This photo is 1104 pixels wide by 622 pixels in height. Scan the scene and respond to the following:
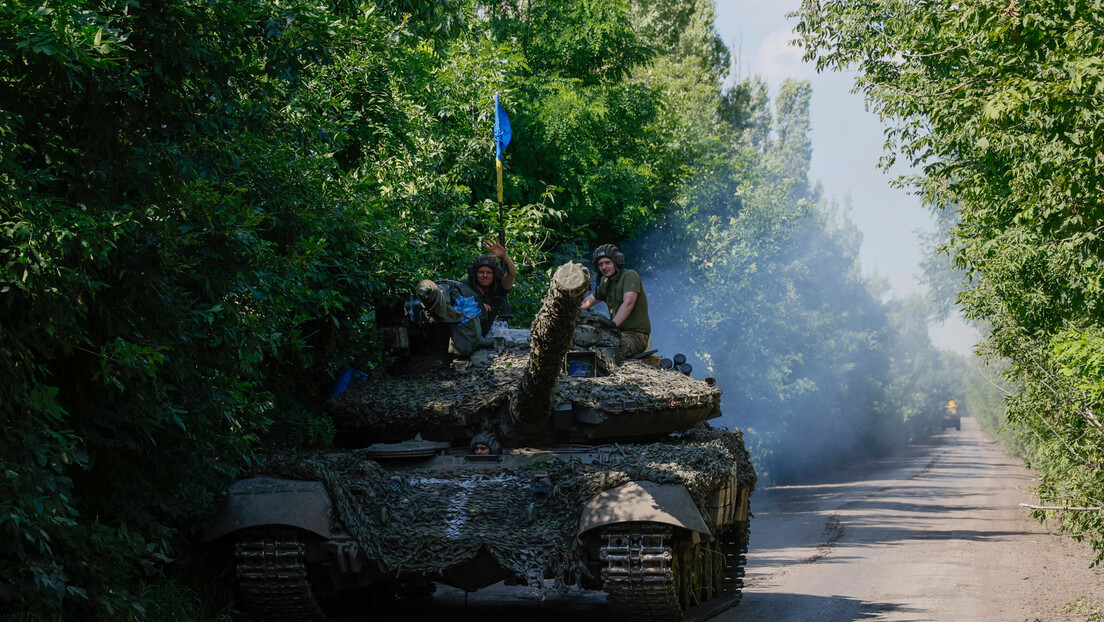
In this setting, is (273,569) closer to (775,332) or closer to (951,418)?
(775,332)

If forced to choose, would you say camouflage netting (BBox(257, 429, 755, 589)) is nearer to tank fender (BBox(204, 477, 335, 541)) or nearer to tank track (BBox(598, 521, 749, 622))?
tank fender (BBox(204, 477, 335, 541))

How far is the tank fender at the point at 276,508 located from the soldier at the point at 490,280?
3404mm

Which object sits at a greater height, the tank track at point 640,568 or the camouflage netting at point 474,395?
the camouflage netting at point 474,395

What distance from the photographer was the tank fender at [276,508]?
7941 mm

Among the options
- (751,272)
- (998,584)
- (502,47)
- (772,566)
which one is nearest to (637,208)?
(502,47)

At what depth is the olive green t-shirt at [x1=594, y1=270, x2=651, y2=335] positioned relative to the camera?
11.6 m

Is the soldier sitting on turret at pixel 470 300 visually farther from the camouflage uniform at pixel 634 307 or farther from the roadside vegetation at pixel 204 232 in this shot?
the camouflage uniform at pixel 634 307

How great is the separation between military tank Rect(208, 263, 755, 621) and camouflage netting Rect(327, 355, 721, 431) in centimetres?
2

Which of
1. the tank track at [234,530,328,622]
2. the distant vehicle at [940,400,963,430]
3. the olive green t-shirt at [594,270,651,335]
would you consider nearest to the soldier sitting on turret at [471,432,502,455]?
the tank track at [234,530,328,622]

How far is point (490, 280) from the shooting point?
1145 centimetres

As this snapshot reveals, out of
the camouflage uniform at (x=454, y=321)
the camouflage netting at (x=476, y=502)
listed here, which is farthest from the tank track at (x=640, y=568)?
the camouflage uniform at (x=454, y=321)

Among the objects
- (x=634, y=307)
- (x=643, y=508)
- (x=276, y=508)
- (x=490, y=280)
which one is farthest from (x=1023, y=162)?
(x=276, y=508)

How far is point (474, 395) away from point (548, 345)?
1496 millimetres

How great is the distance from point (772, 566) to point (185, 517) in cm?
882
